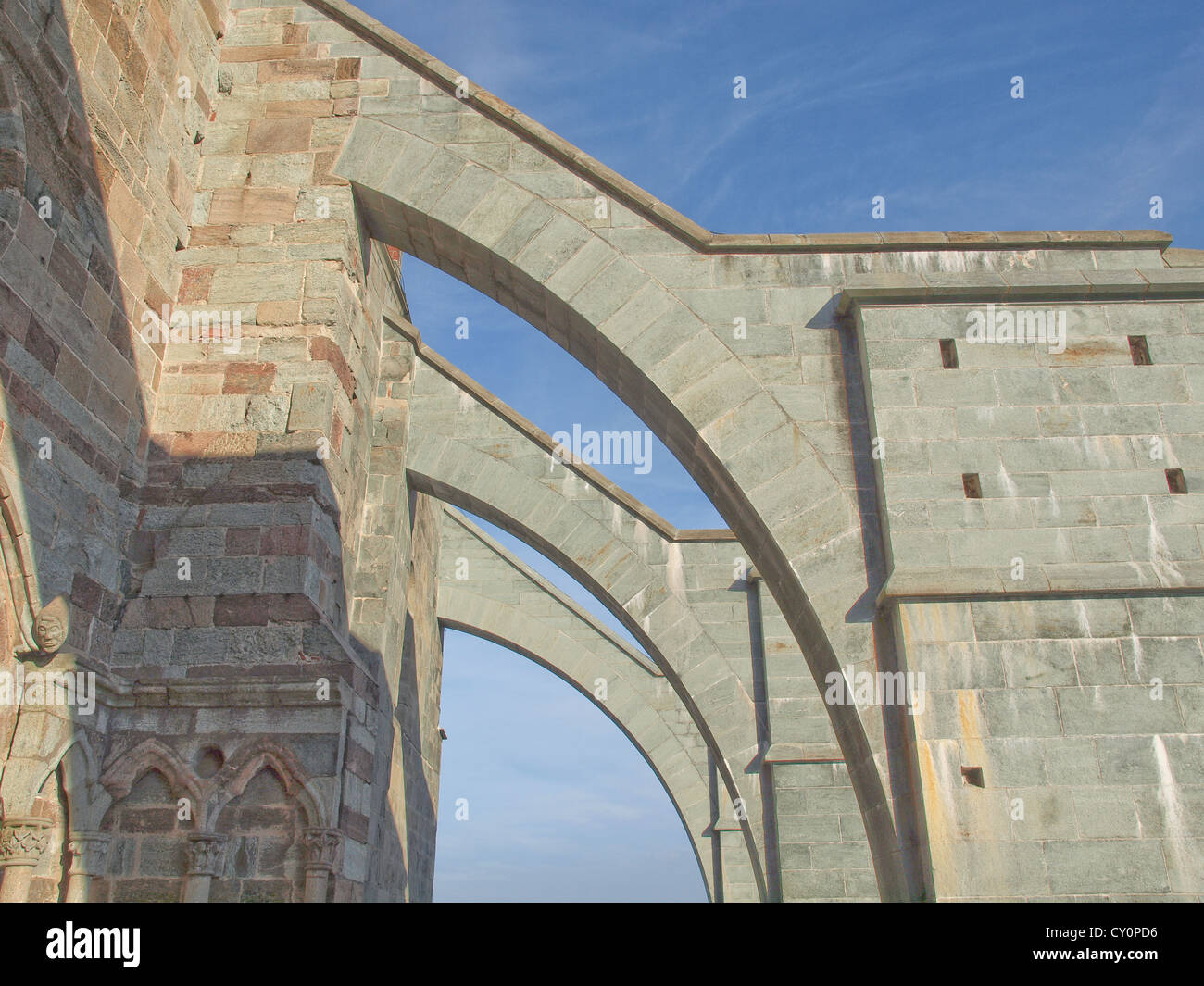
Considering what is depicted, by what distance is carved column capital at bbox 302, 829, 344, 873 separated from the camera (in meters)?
4.78

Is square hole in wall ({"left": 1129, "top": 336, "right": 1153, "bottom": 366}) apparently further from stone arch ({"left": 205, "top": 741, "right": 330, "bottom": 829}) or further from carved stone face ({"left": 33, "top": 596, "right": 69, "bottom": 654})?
carved stone face ({"left": 33, "top": 596, "right": 69, "bottom": 654})

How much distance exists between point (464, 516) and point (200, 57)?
30.4ft

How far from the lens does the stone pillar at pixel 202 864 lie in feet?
15.2

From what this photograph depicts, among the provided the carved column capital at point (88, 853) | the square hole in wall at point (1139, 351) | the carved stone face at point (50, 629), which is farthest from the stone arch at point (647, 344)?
the carved column capital at point (88, 853)

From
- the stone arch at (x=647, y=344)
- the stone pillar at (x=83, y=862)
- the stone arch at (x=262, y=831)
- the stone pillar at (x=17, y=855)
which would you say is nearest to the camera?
the stone pillar at (x=17, y=855)

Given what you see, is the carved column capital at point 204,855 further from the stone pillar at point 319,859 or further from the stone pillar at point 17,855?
the stone pillar at point 17,855

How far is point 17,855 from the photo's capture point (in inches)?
168

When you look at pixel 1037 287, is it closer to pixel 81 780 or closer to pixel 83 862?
pixel 81 780

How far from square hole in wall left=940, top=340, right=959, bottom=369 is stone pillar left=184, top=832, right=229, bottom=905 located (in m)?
4.78

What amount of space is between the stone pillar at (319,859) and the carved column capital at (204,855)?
435 millimetres

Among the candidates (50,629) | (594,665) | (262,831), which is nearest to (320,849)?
(262,831)

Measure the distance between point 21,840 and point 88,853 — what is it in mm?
413

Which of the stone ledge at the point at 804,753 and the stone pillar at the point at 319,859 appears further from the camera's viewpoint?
the stone ledge at the point at 804,753

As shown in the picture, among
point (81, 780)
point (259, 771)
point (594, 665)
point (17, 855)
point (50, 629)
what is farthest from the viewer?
point (594, 665)
